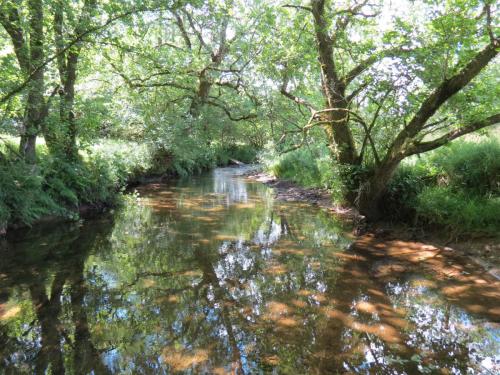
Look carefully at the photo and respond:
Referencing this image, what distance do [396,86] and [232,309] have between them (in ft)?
18.7

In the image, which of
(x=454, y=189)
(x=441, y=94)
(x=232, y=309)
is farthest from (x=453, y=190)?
(x=232, y=309)

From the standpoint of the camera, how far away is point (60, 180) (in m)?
9.48

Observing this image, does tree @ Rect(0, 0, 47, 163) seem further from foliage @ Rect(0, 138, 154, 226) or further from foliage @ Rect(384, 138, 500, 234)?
foliage @ Rect(384, 138, 500, 234)

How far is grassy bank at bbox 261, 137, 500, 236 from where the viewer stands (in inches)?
272

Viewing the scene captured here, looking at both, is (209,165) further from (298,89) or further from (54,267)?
(54,267)

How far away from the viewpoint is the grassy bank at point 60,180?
7789 millimetres

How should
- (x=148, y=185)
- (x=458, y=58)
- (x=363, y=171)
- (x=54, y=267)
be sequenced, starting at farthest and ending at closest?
(x=148, y=185)
(x=363, y=171)
(x=458, y=58)
(x=54, y=267)

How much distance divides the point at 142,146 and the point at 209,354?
14.4m

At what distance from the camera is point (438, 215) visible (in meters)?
7.41

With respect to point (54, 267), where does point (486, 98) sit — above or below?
above

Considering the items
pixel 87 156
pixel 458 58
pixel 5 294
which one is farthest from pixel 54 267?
pixel 458 58

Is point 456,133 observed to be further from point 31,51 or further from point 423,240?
point 31,51

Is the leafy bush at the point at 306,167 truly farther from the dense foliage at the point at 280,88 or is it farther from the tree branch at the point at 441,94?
the tree branch at the point at 441,94

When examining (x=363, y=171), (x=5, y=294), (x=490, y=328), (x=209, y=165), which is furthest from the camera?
(x=209, y=165)
